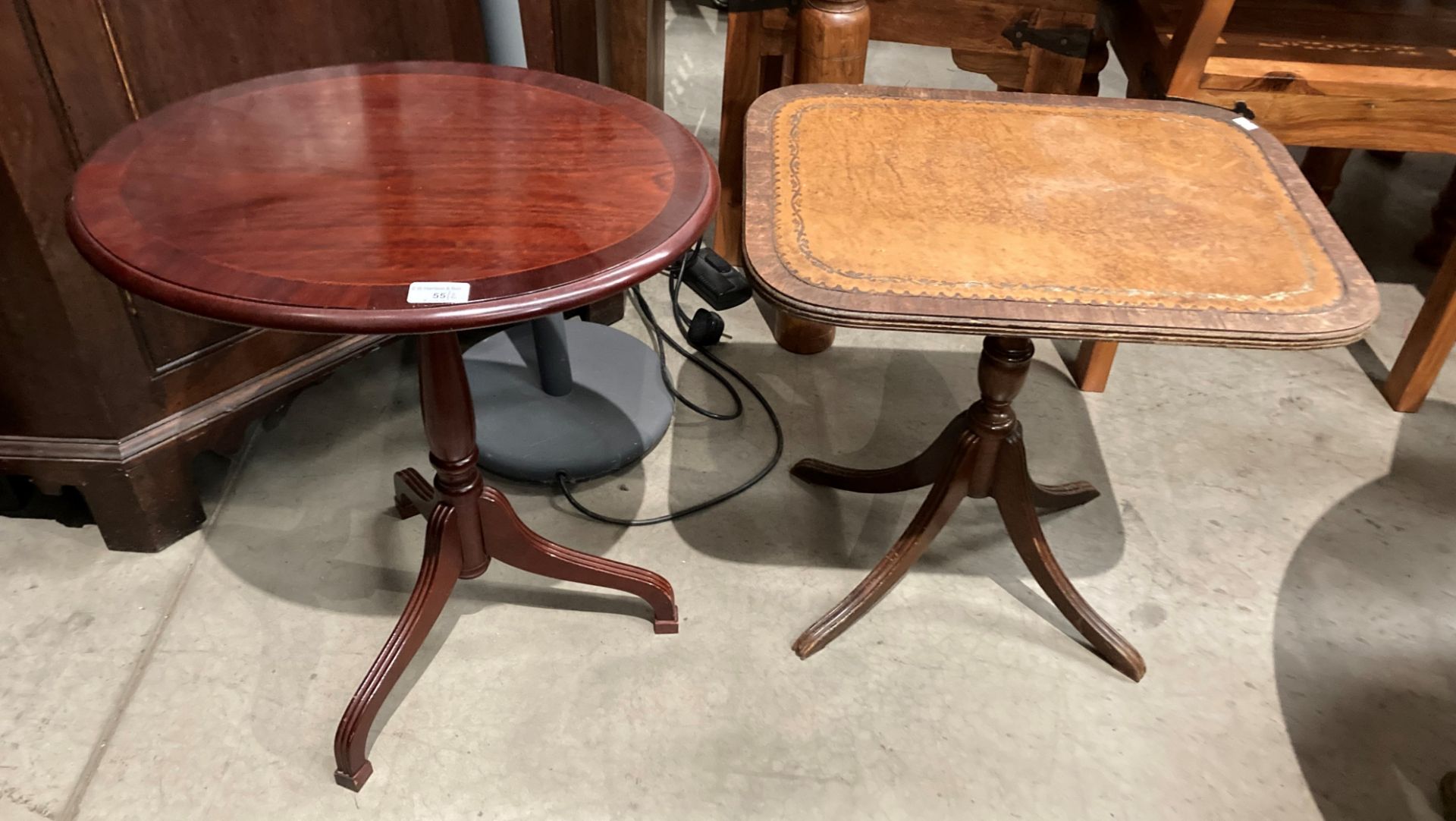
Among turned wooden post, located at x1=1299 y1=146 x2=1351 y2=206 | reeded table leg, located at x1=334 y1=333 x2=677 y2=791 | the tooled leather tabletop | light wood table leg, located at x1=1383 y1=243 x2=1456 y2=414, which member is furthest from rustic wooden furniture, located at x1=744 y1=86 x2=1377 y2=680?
turned wooden post, located at x1=1299 y1=146 x2=1351 y2=206

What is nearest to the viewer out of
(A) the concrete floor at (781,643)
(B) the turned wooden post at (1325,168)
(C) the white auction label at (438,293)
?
(C) the white auction label at (438,293)

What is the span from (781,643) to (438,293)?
0.89 m

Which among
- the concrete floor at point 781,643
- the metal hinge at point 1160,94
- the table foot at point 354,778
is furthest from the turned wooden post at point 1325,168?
the table foot at point 354,778

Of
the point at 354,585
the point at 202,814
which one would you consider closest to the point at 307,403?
the point at 354,585

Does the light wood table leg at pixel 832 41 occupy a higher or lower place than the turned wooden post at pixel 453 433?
higher

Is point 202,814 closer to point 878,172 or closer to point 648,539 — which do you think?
point 648,539

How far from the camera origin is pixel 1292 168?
141 centimetres

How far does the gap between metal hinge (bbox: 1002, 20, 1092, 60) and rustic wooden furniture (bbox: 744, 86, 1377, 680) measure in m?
0.57

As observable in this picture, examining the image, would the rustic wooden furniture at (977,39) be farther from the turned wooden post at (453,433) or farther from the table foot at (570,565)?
the turned wooden post at (453,433)

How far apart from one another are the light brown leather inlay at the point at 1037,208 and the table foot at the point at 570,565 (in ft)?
2.01

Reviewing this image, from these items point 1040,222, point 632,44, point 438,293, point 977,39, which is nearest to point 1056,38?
point 977,39

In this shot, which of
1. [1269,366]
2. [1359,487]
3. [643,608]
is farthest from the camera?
[1269,366]

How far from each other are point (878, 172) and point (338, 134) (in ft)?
2.17

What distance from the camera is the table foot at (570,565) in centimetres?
151
